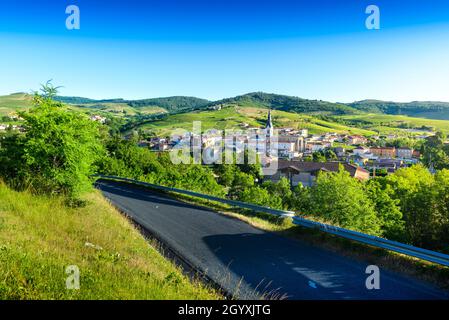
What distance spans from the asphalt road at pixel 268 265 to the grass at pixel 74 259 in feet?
2.92

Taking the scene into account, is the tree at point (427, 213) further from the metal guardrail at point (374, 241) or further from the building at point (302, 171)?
the building at point (302, 171)

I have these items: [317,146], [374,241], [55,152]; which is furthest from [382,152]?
[55,152]

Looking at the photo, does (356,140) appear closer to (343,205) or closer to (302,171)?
(302,171)

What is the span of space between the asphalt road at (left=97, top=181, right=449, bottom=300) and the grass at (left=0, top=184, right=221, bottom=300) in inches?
35.0

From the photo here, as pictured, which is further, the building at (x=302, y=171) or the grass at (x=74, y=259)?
the building at (x=302, y=171)

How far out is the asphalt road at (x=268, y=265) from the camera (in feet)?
20.0

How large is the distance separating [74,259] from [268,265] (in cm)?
404

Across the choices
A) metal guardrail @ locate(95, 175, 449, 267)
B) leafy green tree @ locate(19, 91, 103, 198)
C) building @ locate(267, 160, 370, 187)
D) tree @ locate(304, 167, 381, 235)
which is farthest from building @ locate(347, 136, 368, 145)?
leafy green tree @ locate(19, 91, 103, 198)

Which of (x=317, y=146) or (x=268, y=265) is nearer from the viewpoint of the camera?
(x=268, y=265)

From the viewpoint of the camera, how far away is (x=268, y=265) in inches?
299

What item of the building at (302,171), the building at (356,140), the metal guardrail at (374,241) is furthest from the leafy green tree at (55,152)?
the building at (356,140)

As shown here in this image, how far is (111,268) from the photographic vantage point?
5.96 meters

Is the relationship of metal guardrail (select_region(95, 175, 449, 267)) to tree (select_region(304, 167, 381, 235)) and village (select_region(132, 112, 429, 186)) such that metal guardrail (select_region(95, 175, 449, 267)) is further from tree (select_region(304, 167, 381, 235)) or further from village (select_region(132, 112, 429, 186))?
village (select_region(132, 112, 429, 186))

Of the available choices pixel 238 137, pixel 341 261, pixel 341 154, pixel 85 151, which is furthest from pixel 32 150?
pixel 341 154
